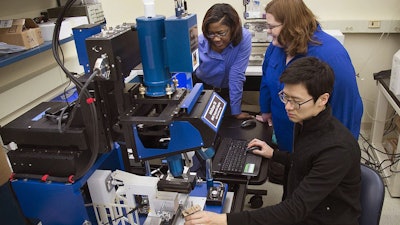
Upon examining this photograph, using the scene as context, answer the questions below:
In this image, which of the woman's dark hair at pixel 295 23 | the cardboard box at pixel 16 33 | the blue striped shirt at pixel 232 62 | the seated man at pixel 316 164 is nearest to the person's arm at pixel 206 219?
the seated man at pixel 316 164

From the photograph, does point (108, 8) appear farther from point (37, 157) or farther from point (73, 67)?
point (37, 157)

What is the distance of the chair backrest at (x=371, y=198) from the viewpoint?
4.03 ft

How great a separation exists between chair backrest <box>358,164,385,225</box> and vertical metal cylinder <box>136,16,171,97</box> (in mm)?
843

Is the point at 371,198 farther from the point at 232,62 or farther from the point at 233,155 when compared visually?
the point at 232,62

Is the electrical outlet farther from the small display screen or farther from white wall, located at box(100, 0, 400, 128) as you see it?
the small display screen

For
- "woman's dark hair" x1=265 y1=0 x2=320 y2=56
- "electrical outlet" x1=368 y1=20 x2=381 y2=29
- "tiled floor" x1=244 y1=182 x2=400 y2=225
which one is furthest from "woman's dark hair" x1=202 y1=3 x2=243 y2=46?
"electrical outlet" x1=368 y1=20 x2=381 y2=29

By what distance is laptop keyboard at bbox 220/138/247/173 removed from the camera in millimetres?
1431

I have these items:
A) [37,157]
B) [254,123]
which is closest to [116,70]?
[37,157]

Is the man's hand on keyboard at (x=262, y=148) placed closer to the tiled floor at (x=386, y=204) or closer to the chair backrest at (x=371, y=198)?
the chair backrest at (x=371, y=198)

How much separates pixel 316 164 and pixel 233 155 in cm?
46

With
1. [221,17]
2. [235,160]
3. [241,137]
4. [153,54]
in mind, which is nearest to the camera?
[153,54]

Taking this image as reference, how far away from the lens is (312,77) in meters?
1.13

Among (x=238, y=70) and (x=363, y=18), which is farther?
(x=363, y=18)

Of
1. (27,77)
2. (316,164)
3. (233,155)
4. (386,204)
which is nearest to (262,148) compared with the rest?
(233,155)
